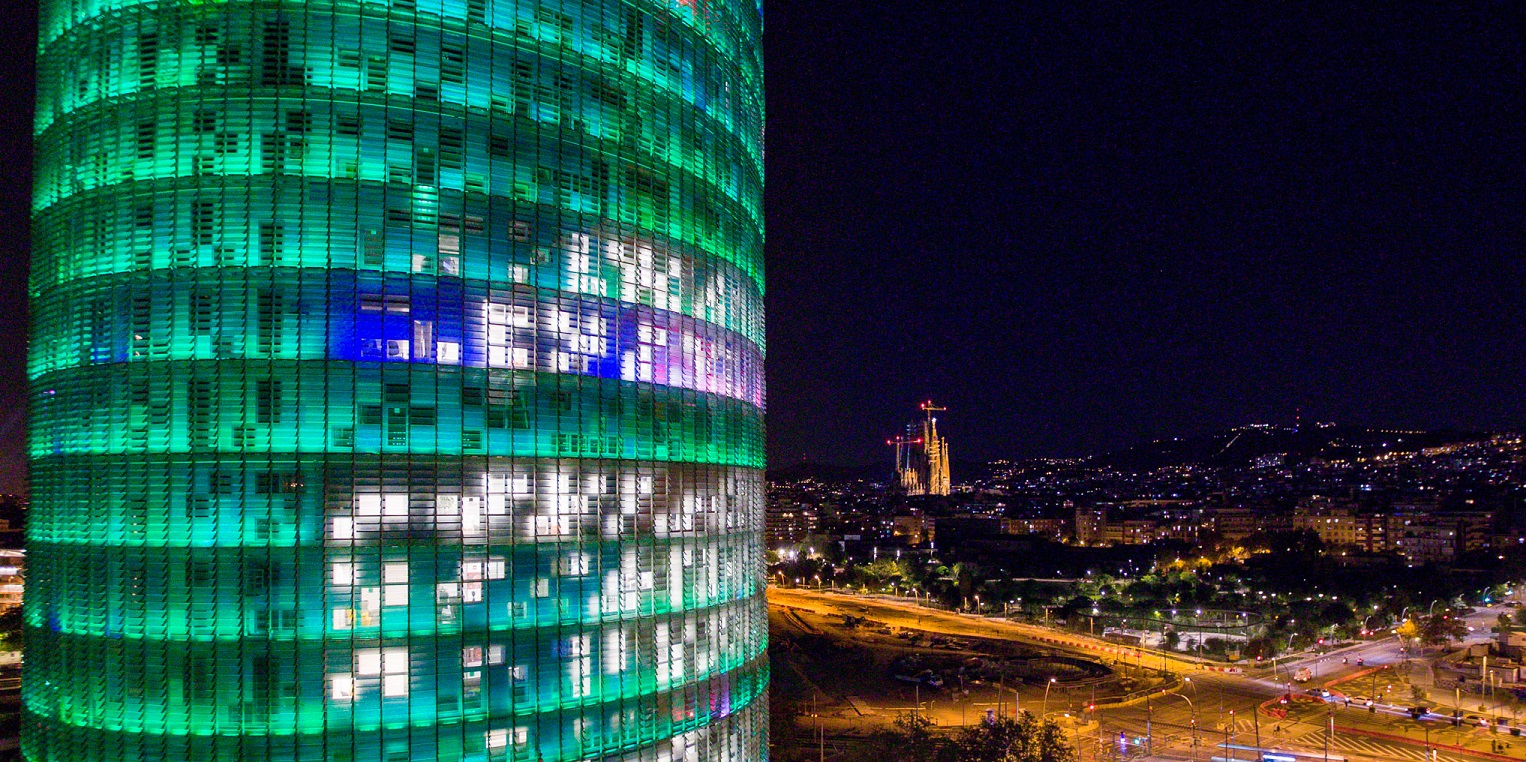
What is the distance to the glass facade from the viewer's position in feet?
136

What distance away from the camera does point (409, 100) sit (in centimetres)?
4334

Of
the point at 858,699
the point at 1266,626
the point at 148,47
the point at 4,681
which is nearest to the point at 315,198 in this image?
the point at 148,47

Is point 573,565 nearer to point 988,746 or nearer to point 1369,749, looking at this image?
point 988,746

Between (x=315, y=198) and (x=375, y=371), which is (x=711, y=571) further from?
(x=315, y=198)

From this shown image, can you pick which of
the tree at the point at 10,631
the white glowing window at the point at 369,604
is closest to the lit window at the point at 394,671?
the white glowing window at the point at 369,604

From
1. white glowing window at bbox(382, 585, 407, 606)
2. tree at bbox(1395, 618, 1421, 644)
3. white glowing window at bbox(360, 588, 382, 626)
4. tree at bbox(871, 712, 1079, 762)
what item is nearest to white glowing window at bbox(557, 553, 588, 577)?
white glowing window at bbox(382, 585, 407, 606)

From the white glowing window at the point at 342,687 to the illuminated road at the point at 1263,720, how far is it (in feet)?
223

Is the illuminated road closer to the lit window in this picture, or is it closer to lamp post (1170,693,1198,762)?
lamp post (1170,693,1198,762)

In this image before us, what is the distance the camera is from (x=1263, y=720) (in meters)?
105

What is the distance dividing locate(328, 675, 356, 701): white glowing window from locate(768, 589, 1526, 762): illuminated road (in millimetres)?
68047

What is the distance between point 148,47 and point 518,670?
3161 centimetres

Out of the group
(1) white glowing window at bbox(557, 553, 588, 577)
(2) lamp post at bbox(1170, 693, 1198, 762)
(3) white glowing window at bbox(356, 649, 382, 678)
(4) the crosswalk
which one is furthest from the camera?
(2) lamp post at bbox(1170, 693, 1198, 762)

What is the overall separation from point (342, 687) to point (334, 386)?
40.9 ft

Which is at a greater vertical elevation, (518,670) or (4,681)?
(518,670)
